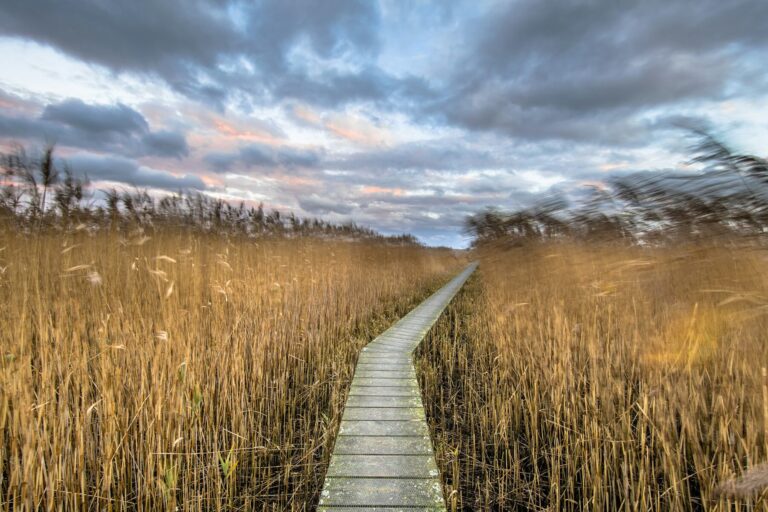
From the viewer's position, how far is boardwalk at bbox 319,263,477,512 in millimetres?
2010

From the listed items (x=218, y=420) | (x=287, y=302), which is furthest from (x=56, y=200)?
(x=218, y=420)

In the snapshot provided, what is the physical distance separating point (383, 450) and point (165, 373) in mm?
1517

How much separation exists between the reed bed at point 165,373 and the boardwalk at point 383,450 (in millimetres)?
166

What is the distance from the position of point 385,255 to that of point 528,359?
29.3 feet

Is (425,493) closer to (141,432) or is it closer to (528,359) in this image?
(141,432)

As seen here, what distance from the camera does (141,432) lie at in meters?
1.96

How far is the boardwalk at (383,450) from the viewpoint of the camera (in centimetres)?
201

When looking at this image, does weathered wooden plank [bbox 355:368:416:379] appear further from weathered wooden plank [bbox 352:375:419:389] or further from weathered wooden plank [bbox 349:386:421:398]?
weathered wooden plank [bbox 349:386:421:398]

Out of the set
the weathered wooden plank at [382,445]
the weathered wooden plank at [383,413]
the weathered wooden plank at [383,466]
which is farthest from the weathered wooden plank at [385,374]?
the weathered wooden plank at [383,466]

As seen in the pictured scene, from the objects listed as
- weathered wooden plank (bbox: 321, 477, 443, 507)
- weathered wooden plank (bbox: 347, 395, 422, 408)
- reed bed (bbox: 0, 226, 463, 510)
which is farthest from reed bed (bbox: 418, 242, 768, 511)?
reed bed (bbox: 0, 226, 463, 510)

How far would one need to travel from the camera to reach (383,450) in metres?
2.46

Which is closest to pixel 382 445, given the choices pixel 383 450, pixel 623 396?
pixel 383 450

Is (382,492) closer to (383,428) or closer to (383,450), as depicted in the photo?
(383,450)

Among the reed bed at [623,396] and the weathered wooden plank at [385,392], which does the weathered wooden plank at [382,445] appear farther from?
the weathered wooden plank at [385,392]
